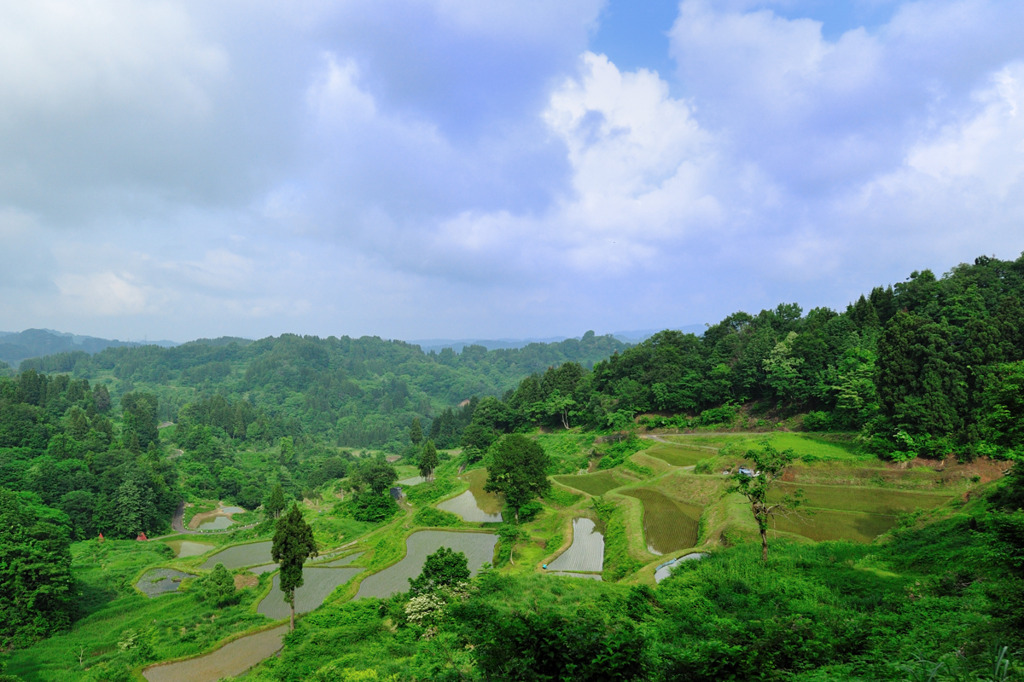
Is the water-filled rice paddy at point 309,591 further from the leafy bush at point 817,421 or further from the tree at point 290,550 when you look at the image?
the leafy bush at point 817,421

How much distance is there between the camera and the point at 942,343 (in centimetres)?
3222

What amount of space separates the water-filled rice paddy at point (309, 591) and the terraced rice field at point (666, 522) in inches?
782

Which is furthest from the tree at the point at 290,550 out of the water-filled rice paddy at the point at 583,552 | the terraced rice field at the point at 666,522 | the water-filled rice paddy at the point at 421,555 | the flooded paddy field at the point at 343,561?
the terraced rice field at the point at 666,522

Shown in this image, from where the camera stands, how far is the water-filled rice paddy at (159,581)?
3337 cm

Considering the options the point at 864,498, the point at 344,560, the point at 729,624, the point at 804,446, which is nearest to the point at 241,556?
the point at 344,560

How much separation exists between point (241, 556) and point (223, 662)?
21.5 meters

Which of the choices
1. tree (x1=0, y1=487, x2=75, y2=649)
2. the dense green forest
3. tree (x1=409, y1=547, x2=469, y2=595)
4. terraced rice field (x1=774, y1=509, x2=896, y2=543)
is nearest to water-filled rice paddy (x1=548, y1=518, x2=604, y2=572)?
the dense green forest

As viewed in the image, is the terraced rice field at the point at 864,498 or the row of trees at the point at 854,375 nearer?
the terraced rice field at the point at 864,498

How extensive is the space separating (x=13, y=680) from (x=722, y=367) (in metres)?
55.8

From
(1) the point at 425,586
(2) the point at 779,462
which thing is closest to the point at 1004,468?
(2) the point at 779,462

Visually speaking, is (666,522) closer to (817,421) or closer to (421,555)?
(421,555)

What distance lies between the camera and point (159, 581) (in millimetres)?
35156

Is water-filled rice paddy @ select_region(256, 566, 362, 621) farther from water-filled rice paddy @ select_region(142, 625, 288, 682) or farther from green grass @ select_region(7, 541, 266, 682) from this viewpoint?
water-filled rice paddy @ select_region(142, 625, 288, 682)

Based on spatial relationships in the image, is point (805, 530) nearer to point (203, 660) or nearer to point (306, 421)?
point (203, 660)
